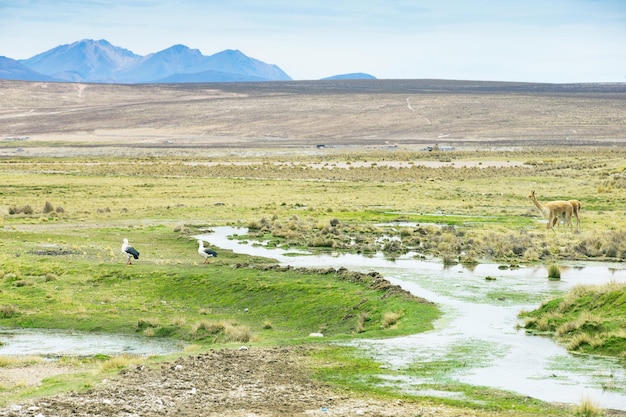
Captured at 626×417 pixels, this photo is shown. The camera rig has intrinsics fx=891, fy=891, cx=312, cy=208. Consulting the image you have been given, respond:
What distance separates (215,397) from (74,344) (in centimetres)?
840

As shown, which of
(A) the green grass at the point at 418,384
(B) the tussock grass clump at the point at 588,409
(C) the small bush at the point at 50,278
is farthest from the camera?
(C) the small bush at the point at 50,278

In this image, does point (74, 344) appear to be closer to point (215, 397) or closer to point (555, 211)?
point (215, 397)

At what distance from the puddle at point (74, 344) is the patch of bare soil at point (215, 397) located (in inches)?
188

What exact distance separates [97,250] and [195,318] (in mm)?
10695

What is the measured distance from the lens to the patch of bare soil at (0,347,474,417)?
12320 millimetres

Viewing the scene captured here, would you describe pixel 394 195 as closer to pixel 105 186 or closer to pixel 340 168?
pixel 105 186

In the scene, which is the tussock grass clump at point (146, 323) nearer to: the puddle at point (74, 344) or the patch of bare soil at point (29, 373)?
the puddle at point (74, 344)

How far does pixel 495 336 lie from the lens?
17.7 metres

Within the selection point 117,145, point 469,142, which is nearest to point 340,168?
point 469,142

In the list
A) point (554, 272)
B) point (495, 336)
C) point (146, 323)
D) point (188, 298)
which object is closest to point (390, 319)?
point (495, 336)

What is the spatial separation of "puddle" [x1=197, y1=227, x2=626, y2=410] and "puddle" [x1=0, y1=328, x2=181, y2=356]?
534 centimetres

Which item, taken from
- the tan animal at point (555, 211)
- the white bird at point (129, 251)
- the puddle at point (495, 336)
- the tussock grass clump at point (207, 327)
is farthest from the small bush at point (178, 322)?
the tan animal at point (555, 211)

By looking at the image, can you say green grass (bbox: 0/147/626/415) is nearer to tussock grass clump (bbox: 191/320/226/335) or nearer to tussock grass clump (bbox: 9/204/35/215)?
tussock grass clump (bbox: 191/320/226/335)

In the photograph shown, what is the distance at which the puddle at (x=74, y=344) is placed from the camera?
1944 cm
